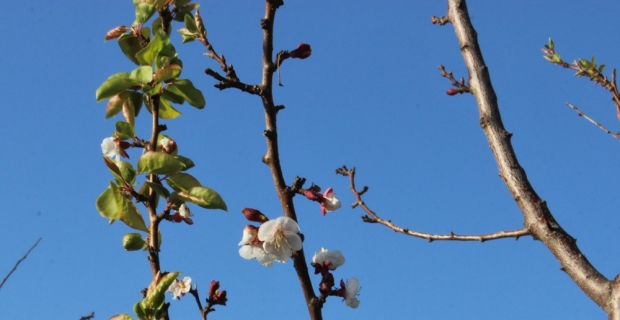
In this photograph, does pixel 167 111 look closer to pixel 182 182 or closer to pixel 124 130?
pixel 124 130

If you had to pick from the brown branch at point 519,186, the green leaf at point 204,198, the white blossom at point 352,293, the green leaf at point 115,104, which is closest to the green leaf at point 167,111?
the green leaf at point 115,104

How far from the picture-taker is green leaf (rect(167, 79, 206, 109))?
1352 millimetres

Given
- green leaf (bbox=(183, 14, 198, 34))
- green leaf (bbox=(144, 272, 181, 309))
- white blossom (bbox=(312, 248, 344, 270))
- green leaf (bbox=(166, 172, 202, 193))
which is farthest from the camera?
green leaf (bbox=(183, 14, 198, 34))

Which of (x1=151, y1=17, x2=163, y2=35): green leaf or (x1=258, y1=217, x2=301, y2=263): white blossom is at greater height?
(x1=151, y1=17, x2=163, y2=35): green leaf

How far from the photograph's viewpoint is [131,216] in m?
1.25

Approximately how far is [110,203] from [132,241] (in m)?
0.10

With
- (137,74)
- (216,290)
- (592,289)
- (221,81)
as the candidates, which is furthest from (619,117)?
(216,290)

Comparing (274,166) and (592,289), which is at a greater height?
(274,166)

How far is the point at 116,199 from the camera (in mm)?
1244

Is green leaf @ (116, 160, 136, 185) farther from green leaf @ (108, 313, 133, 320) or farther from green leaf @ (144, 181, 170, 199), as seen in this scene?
green leaf @ (108, 313, 133, 320)

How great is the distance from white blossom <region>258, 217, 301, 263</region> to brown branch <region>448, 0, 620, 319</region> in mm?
507

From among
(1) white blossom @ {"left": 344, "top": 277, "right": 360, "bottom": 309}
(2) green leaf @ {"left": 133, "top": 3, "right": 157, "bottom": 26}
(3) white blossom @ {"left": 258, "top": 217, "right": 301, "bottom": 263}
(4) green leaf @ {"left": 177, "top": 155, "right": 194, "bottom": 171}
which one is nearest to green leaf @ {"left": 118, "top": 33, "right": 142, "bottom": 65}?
(2) green leaf @ {"left": 133, "top": 3, "right": 157, "bottom": 26}

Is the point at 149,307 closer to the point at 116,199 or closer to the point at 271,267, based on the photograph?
the point at 116,199

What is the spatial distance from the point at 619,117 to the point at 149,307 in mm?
1326
